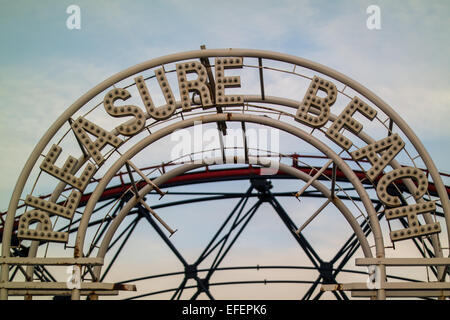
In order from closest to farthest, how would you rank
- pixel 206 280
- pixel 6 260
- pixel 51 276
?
pixel 6 260
pixel 51 276
pixel 206 280

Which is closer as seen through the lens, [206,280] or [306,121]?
[306,121]

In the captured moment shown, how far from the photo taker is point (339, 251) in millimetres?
27094

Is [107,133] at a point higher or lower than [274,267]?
higher

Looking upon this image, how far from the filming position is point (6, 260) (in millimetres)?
16094

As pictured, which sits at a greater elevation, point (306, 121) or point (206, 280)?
point (306, 121)

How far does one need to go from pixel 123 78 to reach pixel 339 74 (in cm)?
576

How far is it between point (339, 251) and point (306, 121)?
11605mm
